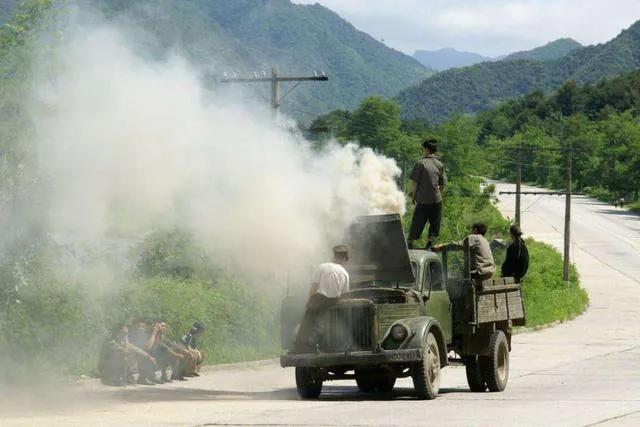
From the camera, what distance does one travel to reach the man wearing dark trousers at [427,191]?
1922 centimetres

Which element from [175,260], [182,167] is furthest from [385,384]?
[175,260]

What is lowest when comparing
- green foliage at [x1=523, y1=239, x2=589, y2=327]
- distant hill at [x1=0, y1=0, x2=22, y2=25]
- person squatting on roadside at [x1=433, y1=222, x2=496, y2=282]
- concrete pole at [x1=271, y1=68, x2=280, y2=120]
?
green foliage at [x1=523, y1=239, x2=589, y2=327]

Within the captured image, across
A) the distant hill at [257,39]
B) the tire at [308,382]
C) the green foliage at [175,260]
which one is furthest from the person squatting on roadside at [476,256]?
the green foliage at [175,260]

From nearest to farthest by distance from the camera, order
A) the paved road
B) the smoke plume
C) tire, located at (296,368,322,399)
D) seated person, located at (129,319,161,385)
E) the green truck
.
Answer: the paved road, the green truck, tire, located at (296,368,322,399), the smoke plume, seated person, located at (129,319,161,385)

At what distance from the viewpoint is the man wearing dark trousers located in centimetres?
1922

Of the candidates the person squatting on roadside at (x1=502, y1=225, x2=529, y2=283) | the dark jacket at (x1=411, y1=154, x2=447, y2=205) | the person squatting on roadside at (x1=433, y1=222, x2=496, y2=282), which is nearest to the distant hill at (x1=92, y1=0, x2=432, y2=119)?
the dark jacket at (x1=411, y1=154, x2=447, y2=205)

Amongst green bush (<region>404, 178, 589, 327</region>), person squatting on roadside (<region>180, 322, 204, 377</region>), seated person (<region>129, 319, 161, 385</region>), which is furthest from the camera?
green bush (<region>404, 178, 589, 327</region>)

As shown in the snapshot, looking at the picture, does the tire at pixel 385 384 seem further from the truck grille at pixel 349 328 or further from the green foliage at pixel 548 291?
the green foliage at pixel 548 291

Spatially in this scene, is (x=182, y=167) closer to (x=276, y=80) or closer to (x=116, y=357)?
(x=116, y=357)

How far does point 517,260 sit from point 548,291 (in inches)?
1665

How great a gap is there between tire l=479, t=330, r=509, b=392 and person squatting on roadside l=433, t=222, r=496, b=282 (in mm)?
1020

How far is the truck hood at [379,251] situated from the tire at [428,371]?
1120mm

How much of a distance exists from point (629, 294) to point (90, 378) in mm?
52528

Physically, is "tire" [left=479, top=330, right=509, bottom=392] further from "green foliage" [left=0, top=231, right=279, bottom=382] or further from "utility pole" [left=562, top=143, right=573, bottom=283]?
"utility pole" [left=562, top=143, right=573, bottom=283]
